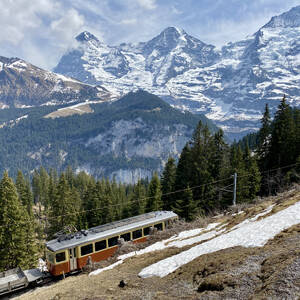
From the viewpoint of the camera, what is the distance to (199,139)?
4241 cm

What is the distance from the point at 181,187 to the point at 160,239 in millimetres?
21760

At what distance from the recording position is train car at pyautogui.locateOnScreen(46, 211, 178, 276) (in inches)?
920

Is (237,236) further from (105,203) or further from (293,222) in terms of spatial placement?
(105,203)

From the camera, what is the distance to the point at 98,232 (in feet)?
84.6

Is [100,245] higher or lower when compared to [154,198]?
lower

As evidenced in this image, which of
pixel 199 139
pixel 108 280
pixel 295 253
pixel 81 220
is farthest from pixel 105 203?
pixel 295 253

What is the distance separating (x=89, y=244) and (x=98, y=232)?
5.16 feet

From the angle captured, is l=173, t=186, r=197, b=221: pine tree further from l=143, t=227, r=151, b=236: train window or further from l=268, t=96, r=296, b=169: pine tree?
l=268, t=96, r=296, b=169: pine tree

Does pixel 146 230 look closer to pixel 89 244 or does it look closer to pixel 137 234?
pixel 137 234

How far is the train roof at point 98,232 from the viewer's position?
24.0m

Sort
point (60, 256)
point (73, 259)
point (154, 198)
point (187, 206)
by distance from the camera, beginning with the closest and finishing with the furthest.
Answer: point (60, 256) → point (73, 259) → point (187, 206) → point (154, 198)

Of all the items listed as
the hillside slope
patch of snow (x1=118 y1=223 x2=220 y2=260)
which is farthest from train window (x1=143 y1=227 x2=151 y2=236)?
the hillside slope

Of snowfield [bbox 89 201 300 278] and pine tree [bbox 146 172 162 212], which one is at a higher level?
snowfield [bbox 89 201 300 278]

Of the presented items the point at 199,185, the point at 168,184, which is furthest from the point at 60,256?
the point at 168,184
